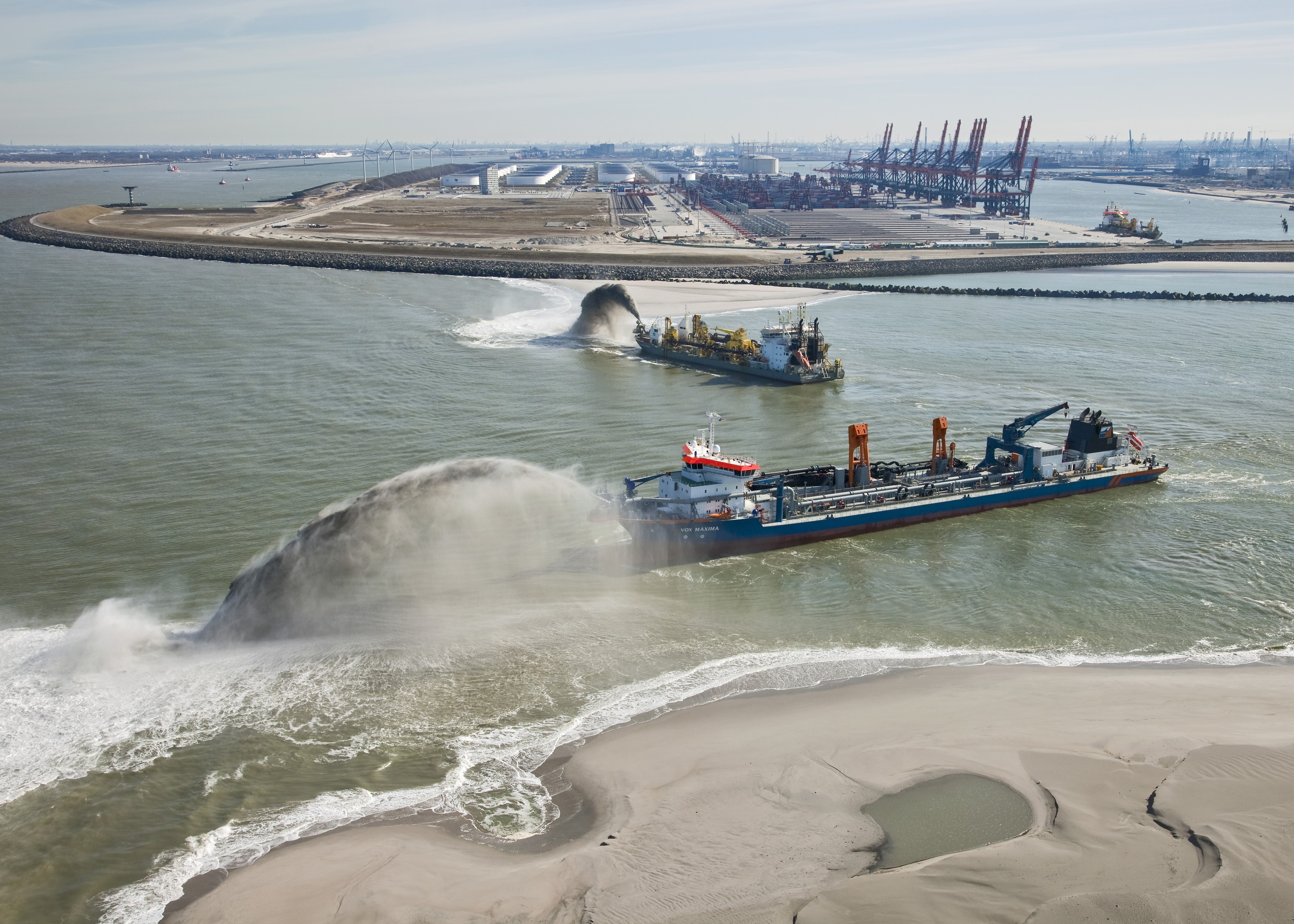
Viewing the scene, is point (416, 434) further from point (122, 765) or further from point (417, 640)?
point (122, 765)

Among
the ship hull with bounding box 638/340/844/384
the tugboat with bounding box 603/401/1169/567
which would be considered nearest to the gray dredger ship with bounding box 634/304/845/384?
the ship hull with bounding box 638/340/844/384

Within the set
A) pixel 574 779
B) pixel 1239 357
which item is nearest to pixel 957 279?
pixel 1239 357

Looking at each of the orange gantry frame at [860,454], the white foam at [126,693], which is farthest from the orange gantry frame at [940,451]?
the white foam at [126,693]

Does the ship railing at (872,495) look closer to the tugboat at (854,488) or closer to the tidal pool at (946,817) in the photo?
the tugboat at (854,488)

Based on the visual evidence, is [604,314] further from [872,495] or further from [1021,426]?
[872,495]

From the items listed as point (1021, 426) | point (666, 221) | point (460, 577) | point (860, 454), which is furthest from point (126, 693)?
point (666, 221)
